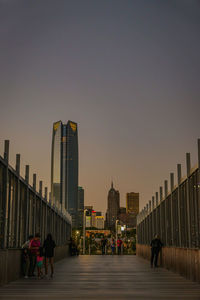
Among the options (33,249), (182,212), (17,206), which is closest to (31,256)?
(33,249)

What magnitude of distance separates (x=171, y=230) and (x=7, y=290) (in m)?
10.4

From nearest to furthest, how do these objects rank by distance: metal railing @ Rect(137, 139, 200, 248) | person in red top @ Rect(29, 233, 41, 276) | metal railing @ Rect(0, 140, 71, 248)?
metal railing @ Rect(0, 140, 71, 248), metal railing @ Rect(137, 139, 200, 248), person in red top @ Rect(29, 233, 41, 276)

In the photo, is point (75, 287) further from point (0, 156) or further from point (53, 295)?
point (0, 156)

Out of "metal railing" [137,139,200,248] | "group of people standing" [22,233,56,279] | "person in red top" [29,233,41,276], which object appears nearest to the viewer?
"metal railing" [137,139,200,248]

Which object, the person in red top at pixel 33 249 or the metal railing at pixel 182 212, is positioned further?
the person in red top at pixel 33 249

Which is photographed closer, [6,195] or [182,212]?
[6,195]

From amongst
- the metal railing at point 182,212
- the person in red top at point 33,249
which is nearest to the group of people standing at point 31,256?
the person in red top at point 33,249

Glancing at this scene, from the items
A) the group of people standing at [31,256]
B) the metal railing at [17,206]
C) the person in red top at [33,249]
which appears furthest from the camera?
the person in red top at [33,249]

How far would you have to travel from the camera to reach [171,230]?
20.7m

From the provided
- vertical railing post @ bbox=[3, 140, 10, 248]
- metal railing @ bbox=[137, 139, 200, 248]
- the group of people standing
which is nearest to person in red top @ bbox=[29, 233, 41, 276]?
the group of people standing

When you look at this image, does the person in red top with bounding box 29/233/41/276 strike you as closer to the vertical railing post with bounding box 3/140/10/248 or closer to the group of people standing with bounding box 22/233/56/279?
the group of people standing with bounding box 22/233/56/279

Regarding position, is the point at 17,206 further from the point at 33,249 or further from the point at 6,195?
the point at 6,195

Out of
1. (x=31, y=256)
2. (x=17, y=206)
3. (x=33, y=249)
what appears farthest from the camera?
(x=33, y=249)

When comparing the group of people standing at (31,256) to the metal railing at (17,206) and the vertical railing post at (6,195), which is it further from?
the vertical railing post at (6,195)
